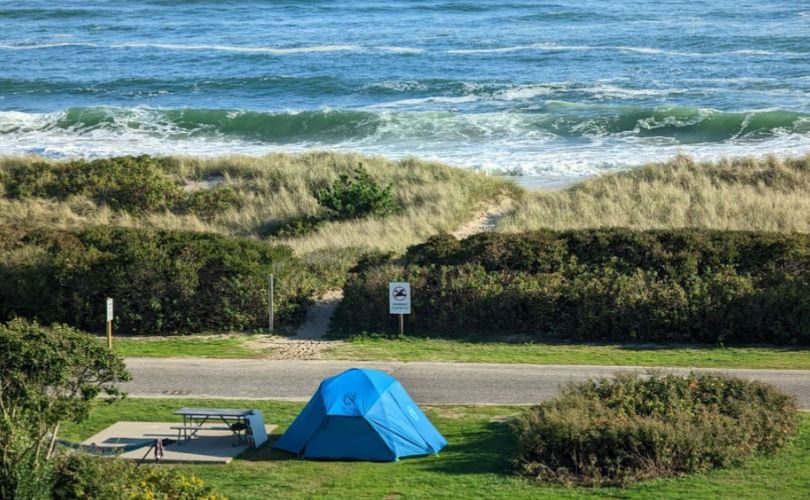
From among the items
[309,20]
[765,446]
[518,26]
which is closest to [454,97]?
[518,26]

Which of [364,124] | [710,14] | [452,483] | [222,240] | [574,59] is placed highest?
[710,14]

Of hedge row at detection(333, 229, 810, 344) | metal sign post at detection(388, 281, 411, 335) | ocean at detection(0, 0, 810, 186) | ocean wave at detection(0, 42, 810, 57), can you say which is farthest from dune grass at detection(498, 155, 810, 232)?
ocean wave at detection(0, 42, 810, 57)

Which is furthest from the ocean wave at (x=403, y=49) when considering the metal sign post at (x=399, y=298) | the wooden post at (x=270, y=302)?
the wooden post at (x=270, y=302)

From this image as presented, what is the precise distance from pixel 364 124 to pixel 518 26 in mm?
26559

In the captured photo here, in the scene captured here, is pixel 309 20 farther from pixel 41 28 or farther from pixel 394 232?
pixel 394 232

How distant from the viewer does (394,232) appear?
31.1m

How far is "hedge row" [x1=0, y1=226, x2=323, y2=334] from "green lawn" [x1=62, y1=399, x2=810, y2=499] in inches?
258

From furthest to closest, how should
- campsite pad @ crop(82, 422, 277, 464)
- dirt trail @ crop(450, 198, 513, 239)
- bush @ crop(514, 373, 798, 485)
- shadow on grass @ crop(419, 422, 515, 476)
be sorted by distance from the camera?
1. dirt trail @ crop(450, 198, 513, 239)
2. campsite pad @ crop(82, 422, 277, 464)
3. shadow on grass @ crop(419, 422, 515, 476)
4. bush @ crop(514, 373, 798, 485)

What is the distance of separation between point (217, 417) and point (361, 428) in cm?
250

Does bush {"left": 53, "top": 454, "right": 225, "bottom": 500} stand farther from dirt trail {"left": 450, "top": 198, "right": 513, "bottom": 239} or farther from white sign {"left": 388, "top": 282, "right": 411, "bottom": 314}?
dirt trail {"left": 450, "top": 198, "right": 513, "bottom": 239}

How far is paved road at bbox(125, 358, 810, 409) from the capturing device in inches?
776

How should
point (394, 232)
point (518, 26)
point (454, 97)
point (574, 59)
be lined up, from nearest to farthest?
point (394, 232), point (454, 97), point (574, 59), point (518, 26)

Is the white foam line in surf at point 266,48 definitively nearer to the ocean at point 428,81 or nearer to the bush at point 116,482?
the ocean at point 428,81

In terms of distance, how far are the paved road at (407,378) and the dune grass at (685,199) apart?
9851 millimetres
